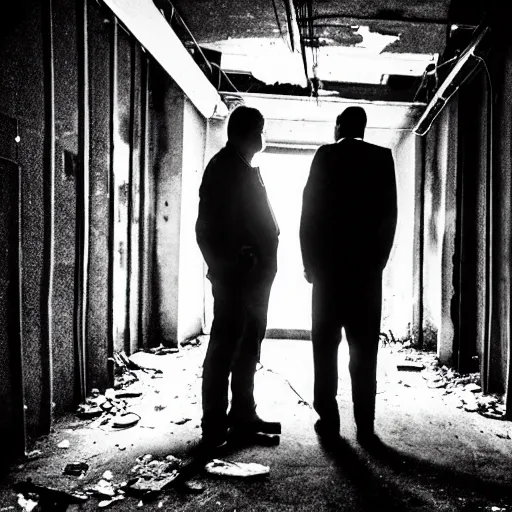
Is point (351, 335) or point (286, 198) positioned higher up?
point (286, 198)

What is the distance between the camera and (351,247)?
271 cm

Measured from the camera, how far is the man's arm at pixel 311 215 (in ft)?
9.18

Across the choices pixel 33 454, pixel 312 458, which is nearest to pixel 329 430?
pixel 312 458

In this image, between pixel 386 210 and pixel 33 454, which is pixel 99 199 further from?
pixel 386 210

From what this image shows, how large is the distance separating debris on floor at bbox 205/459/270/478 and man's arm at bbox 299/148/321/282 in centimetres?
118

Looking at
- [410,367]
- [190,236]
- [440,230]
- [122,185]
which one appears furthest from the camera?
[190,236]

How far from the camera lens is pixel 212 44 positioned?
194 inches

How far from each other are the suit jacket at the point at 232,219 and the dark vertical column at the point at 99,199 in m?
1.35

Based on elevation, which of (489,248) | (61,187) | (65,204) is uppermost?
(61,187)

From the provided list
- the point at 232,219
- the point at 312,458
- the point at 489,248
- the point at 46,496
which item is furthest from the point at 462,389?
the point at 46,496

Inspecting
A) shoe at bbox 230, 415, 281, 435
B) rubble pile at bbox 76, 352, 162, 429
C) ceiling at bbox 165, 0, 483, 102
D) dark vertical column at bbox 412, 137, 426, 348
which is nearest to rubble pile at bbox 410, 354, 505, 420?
dark vertical column at bbox 412, 137, 426, 348

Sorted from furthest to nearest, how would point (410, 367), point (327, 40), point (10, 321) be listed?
point (410, 367)
point (327, 40)
point (10, 321)

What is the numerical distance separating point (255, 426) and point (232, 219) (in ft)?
4.34

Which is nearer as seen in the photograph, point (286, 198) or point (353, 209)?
point (353, 209)
